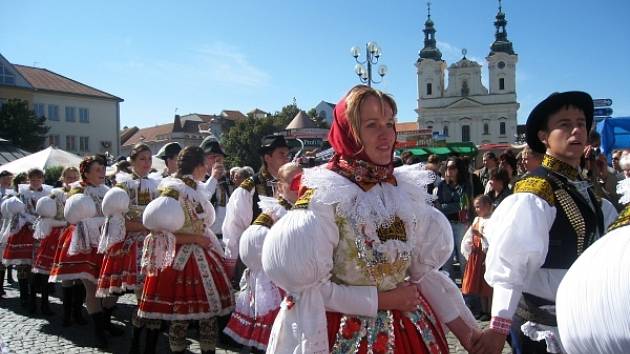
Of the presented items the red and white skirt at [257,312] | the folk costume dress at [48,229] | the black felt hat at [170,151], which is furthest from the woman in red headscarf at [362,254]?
the folk costume dress at [48,229]

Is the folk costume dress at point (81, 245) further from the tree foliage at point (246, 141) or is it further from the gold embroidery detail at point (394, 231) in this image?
the tree foliage at point (246, 141)

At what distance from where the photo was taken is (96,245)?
20.2 ft

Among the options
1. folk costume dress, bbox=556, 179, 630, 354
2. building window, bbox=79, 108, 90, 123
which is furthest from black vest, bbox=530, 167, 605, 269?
building window, bbox=79, 108, 90, 123

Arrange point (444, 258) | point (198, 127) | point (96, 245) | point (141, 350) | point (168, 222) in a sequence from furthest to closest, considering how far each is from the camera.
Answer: point (198, 127), point (96, 245), point (141, 350), point (168, 222), point (444, 258)

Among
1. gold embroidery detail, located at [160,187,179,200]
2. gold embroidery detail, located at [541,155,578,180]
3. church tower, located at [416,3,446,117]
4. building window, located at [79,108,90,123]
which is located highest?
church tower, located at [416,3,446,117]

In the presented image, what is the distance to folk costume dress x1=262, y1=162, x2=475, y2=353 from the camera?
6.83 ft


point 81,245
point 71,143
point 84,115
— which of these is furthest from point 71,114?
point 81,245

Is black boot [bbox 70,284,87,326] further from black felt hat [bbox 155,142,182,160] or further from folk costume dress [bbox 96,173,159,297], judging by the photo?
black felt hat [bbox 155,142,182,160]

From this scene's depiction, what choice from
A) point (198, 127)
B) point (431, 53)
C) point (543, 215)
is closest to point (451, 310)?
point (543, 215)

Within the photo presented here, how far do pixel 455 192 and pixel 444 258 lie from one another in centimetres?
561

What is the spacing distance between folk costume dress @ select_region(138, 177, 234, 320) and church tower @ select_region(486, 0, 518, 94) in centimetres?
8885

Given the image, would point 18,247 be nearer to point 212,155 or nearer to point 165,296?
point 212,155

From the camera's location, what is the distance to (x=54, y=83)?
52.5 metres

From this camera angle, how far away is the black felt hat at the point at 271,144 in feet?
15.9
